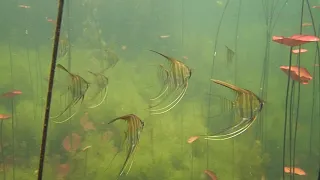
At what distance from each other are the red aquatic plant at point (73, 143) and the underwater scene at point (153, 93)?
0.05 ft

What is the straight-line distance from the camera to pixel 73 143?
4719 mm

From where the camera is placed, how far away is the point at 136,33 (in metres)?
6.07

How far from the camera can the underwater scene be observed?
4.74 metres

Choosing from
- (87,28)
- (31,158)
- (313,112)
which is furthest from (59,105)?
(313,112)

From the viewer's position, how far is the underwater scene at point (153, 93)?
4.74 metres

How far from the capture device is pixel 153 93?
5.43 metres

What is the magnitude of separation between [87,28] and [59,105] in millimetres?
1446

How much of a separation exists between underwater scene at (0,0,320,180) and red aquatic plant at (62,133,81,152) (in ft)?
0.05

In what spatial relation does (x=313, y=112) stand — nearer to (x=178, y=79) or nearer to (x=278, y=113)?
(x=278, y=113)

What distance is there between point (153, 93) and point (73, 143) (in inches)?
60.8

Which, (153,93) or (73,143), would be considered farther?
(153,93)

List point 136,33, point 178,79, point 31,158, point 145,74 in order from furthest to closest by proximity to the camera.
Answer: point 136,33, point 145,74, point 31,158, point 178,79

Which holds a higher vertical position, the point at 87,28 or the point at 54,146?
the point at 87,28

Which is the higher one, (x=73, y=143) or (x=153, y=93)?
(x=153, y=93)
